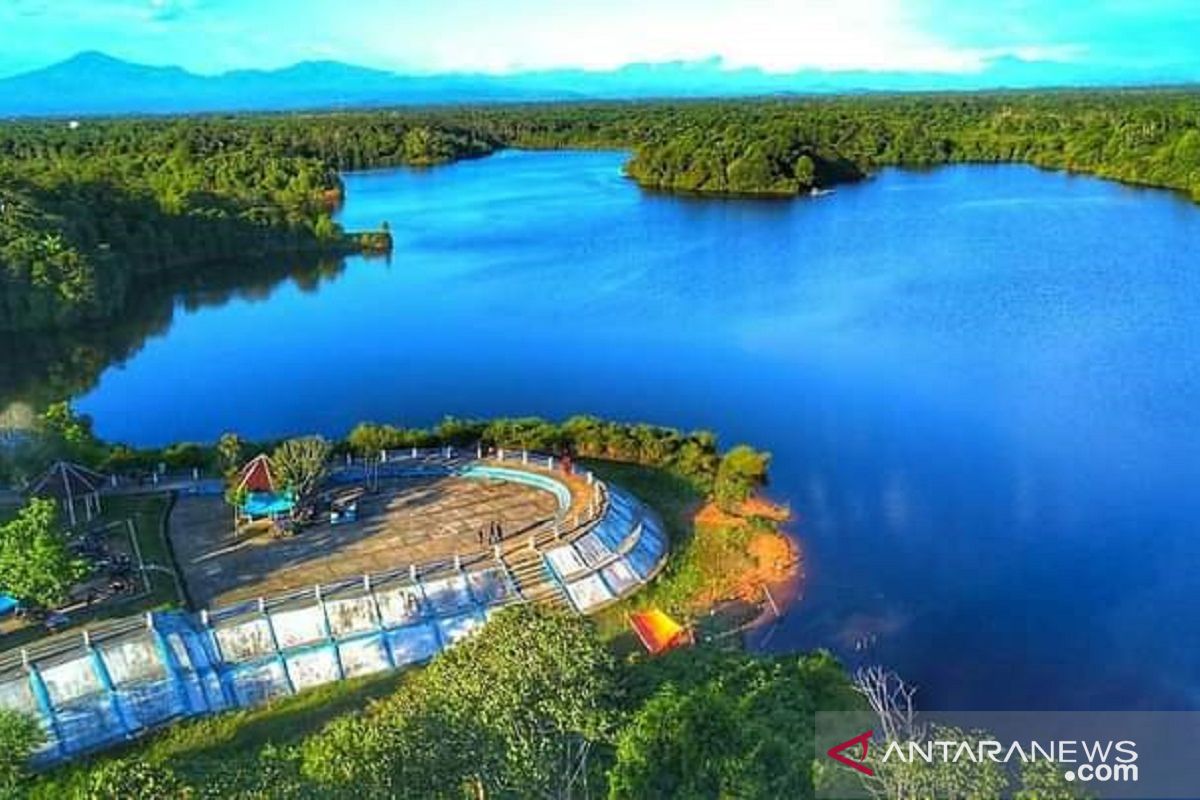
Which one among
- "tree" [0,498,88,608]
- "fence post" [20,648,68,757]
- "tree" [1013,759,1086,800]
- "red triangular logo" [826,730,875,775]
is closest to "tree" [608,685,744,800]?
"red triangular logo" [826,730,875,775]

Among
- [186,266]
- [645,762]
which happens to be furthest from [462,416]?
[186,266]

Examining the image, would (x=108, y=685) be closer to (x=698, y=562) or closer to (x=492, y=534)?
(x=492, y=534)

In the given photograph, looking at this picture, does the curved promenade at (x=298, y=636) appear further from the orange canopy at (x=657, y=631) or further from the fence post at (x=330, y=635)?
the orange canopy at (x=657, y=631)

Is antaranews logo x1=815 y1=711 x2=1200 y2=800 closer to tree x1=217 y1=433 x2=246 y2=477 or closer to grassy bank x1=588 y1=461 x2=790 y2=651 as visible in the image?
grassy bank x1=588 y1=461 x2=790 y2=651

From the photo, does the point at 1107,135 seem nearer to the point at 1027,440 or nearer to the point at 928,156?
the point at 928,156

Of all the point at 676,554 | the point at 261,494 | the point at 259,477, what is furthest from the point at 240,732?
the point at 676,554
